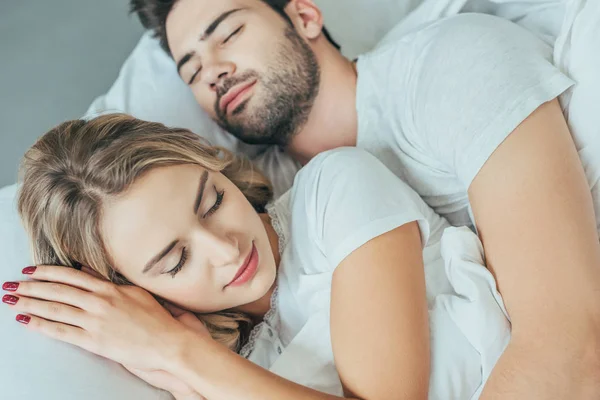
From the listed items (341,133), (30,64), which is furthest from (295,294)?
(30,64)

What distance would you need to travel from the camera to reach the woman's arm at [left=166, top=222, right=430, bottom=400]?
984mm

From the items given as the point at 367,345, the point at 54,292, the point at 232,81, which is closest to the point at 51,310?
the point at 54,292

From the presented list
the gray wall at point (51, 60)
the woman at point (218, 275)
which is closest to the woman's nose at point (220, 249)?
the woman at point (218, 275)

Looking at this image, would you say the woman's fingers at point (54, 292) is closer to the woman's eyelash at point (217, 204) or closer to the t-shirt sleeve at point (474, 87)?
the woman's eyelash at point (217, 204)

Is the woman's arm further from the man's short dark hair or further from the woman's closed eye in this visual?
the man's short dark hair

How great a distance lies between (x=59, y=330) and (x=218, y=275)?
0.28m

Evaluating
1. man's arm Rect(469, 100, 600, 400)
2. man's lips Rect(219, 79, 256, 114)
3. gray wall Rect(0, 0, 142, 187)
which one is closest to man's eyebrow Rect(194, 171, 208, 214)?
man's lips Rect(219, 79, 256, 114)

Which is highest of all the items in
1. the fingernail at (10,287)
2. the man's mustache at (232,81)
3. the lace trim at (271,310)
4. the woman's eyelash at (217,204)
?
the man's mustache at (232,81)

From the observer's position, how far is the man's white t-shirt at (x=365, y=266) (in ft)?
3.40

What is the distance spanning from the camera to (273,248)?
1.27 meters

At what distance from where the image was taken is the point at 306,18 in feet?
5.03

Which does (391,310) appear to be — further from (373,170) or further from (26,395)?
(26,395)

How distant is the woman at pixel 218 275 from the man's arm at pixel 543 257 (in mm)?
65

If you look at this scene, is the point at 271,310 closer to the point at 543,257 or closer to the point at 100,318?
the point at 100,318
